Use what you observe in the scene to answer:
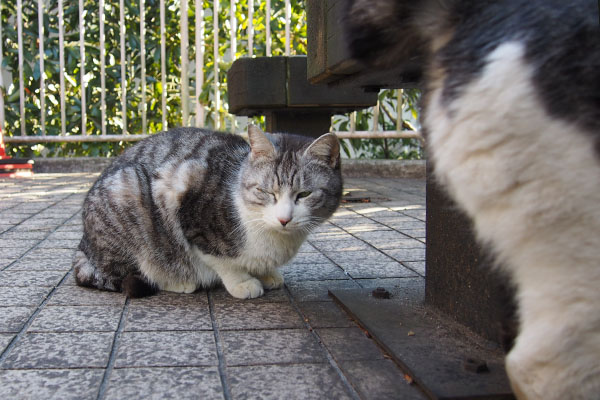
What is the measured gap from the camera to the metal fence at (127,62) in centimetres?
710

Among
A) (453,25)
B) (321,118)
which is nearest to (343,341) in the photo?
(453,25)

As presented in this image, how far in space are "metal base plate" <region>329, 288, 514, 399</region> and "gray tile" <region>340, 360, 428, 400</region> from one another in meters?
0.03

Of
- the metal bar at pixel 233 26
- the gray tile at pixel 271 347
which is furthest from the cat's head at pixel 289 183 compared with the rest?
the metal bar at pixel 233 26

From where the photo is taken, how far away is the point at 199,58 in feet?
23.1

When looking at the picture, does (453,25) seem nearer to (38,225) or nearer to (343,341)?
(343,341)

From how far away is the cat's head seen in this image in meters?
2.46

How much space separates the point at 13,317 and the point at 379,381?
1.33 metres

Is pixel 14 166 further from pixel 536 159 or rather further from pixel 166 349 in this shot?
pixel 536 159

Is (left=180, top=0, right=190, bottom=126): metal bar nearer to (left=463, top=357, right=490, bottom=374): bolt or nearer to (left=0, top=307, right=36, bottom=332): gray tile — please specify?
(left=0, top=307, right=36, bottom=332): gray tile

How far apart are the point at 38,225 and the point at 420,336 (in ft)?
9.88

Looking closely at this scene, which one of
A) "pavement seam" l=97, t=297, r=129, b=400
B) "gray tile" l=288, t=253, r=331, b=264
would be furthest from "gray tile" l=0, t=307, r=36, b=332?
"gray tile" l=288, t=253, r=331, b=264

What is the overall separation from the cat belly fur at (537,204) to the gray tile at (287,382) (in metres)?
0.63

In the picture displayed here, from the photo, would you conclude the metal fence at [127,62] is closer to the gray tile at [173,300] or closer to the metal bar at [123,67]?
the metal bar at [123,67]

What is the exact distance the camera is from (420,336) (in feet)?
6.41
